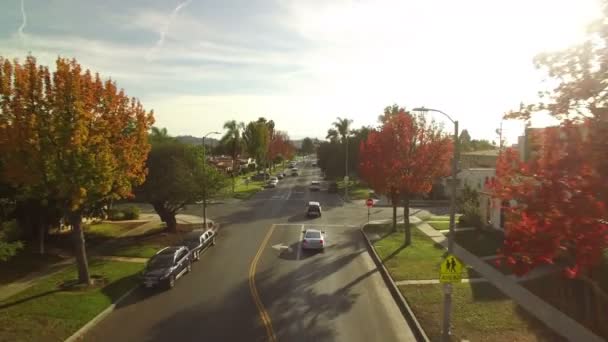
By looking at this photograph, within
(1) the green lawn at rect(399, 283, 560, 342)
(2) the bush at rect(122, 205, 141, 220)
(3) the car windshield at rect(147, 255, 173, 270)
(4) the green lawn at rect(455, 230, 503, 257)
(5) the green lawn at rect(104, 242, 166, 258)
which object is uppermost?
(3) the car windshield at rect(147, 255, 173, 270)

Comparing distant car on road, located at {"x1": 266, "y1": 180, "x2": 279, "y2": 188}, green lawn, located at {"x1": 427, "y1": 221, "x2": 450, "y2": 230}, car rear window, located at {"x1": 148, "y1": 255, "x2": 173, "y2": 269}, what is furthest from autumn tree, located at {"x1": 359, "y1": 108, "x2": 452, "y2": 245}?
distant car on road, located at {"x1": 266, "y1": 180, "x2": 279, "y2": 188}

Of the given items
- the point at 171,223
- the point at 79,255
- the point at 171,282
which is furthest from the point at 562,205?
the point at 171,223

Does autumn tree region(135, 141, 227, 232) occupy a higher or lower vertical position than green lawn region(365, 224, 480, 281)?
higher

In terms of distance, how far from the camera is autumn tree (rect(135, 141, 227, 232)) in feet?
103

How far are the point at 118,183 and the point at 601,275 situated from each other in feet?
72.0

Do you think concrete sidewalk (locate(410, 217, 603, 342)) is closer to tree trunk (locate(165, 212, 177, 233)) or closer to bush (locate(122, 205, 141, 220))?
tree trunk (locate(165, 212, 177, 233))

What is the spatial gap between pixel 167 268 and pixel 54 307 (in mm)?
4785

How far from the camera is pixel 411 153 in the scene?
29.3 meters

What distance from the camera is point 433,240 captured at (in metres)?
30.3

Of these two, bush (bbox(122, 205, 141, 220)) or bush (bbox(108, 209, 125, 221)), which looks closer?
bush (bbox(108, 209, 125, 221))

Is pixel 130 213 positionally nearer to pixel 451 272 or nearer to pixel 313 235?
pixel 313 235

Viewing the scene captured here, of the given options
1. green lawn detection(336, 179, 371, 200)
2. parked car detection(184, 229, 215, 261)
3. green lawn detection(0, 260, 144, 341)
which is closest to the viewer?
green lawn detection(0, 260, 144, 341)

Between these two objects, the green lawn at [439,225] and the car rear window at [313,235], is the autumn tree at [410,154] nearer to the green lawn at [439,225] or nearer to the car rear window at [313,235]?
the car rear window at [313,235]

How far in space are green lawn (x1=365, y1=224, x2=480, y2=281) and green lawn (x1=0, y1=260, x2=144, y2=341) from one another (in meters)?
13.3
